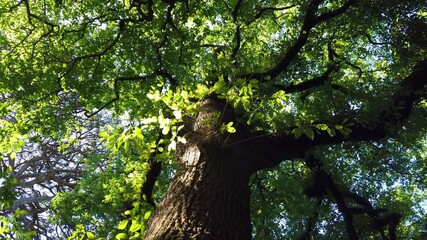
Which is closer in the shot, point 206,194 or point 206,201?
point 206,201

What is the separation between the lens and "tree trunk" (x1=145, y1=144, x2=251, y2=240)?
11.0ft

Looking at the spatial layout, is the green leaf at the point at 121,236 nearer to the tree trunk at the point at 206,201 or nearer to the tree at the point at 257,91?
the tree trunk at the point at 206,201

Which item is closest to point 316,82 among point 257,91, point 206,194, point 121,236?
point 257,91

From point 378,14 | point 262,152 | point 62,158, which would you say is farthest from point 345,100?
point 62,158

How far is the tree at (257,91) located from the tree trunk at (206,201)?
366 millimetres

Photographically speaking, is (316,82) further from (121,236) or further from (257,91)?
(121,236)

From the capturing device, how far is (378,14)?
7.75m

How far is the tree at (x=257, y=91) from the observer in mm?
6414

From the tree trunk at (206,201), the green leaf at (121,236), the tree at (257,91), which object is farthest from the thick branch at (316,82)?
the green leaf at (121,236)

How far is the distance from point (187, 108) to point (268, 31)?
29.2ft

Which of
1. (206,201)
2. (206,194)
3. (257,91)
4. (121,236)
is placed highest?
(257,91)

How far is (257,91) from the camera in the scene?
18.5 ft

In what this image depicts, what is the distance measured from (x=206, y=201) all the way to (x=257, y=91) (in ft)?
7.91

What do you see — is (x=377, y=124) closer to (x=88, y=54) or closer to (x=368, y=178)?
(x=368, y=178)
